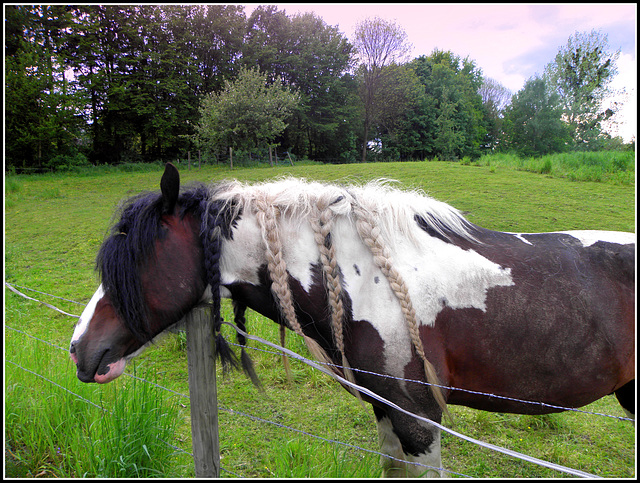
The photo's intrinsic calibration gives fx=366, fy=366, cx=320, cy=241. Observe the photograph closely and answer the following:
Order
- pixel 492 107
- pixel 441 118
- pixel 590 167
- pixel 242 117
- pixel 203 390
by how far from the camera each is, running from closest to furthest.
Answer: pixel 203 390, pixel 590 167, pixel 242 117, pixel 441 118, pixel 492 107

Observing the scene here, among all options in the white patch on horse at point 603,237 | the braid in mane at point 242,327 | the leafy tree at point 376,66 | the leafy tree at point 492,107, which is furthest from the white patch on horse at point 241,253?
the leafy tree at point 492,107

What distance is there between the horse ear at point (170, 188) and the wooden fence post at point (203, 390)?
1.59ft

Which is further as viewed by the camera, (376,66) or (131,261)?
(376,66)

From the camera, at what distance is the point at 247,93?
868 inches

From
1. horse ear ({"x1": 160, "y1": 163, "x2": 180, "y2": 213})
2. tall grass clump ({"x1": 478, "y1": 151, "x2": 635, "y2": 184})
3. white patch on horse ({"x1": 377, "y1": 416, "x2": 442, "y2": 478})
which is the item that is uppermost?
tall grass clump ({"x1": 478, "y1": 151, "x2": 635, "y2": 184})

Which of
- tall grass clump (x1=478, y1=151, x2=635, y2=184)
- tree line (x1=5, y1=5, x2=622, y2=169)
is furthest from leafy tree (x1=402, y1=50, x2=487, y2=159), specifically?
tall grass clump (x1=478, y1=151, x2=635, y2=184)

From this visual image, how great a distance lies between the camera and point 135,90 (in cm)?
2800

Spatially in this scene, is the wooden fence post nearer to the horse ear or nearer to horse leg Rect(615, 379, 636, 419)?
the horse ear

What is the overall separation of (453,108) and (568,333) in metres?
41.3

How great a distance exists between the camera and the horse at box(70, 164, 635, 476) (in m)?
1.58

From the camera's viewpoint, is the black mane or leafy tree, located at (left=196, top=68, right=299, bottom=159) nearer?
the black mane

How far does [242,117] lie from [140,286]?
21.4 metres

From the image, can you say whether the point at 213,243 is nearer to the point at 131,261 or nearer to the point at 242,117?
the point at 131,261

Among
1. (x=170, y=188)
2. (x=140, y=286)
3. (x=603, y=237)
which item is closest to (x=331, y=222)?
(x=170, y=188)
